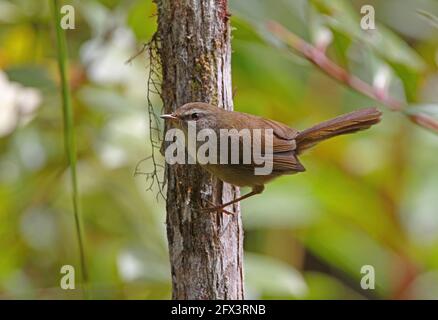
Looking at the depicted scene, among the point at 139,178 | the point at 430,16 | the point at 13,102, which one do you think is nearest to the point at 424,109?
the point at 430,16

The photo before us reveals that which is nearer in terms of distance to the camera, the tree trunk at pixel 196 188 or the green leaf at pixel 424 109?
the tree trunk at pixel 196 188

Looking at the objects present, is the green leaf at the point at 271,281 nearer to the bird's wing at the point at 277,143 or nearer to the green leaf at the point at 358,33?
the bird's wing at the point at 277,143

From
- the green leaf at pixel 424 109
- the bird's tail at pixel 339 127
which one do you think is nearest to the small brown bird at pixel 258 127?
the bird's tail at pixel 339 127

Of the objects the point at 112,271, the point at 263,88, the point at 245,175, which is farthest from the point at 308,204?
the point at 245,175

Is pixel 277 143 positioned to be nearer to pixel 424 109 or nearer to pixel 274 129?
pixel 274 129

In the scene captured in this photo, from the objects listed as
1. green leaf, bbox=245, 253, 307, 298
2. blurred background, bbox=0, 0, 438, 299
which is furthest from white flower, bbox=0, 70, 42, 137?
green leaf, bbox=245, 253, 307, 298

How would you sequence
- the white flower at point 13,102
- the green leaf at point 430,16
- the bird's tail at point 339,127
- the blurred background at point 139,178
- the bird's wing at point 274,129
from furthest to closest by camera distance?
the white flower at point 13,102
the blurred background at point 139,178
the bird's tail at point 339,127
the bird's wing at point 274,129
the green leaf at point 430,16

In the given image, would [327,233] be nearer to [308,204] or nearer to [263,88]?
[308,204]
